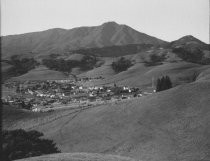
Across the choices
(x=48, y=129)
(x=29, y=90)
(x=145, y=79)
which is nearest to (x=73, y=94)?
(x=29, y=90)

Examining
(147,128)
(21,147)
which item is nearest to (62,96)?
(147,128)

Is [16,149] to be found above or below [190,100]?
below

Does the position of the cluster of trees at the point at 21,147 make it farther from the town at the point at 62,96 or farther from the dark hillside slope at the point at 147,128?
the town at the point at 62,96

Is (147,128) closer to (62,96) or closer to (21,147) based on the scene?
(21,147)

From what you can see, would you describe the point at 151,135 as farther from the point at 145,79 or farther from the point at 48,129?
the point at 145,79

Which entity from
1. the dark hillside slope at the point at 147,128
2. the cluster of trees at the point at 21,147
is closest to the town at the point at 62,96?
the dark hillside slope at the point at 147,128

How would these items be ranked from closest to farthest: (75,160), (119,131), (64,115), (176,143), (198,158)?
(75,160) → (198,158) → (176,143) → (119,131) → (64,115)

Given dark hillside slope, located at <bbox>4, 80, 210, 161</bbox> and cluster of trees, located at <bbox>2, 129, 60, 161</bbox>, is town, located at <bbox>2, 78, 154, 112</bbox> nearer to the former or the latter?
dark hillside slope, located at <bbox>4, 80, 210, 161</bbox>

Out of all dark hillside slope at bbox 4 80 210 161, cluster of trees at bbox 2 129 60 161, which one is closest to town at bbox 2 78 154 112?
dark hillside slope at bbox 4 80 210 161
